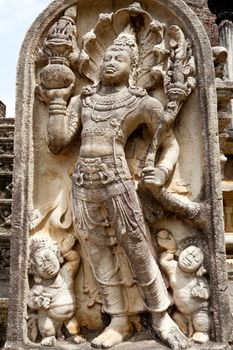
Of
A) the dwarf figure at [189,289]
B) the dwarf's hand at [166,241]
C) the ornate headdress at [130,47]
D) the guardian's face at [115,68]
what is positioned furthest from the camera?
the ornate headdress at [130,47]

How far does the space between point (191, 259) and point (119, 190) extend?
0.78 m

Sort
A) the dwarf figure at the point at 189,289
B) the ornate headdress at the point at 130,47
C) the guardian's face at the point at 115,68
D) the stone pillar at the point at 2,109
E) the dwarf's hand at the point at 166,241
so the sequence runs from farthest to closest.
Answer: the stone pillar at the point at 2,109 < the ornate headdress at the point at 130,47 < the guardian's face at the point at 115,68 < the dwarf's hand at the point at 166,241 < the dwarf figure at the point at 189,289

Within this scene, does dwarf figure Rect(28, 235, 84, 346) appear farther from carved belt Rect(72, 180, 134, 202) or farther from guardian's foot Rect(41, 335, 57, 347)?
carved belt Rect(72, 180, 134, 202)

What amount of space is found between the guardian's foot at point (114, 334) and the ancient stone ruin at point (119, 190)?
11 millimetres

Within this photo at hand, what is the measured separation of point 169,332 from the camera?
10.6ft

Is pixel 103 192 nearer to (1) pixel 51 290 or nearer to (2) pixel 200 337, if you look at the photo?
(1) pixel 51 290

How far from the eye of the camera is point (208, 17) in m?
9.14

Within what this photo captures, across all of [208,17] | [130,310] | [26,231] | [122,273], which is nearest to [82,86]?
[26,231]

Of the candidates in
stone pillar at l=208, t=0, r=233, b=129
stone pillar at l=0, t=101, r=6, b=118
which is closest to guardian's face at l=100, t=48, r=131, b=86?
stone pillar at l=208, t=0, r=233, b=129

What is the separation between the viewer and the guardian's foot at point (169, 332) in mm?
3158

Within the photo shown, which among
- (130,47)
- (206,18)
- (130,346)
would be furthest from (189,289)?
(206,18)

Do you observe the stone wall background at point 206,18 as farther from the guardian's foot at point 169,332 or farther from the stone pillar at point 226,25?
the guardian's foot at point 169,332

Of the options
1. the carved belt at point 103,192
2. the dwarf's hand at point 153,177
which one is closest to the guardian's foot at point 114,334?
the carved belt at point 103,192

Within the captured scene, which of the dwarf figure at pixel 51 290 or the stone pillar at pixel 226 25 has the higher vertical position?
the stone pillar at pixel 226 25
